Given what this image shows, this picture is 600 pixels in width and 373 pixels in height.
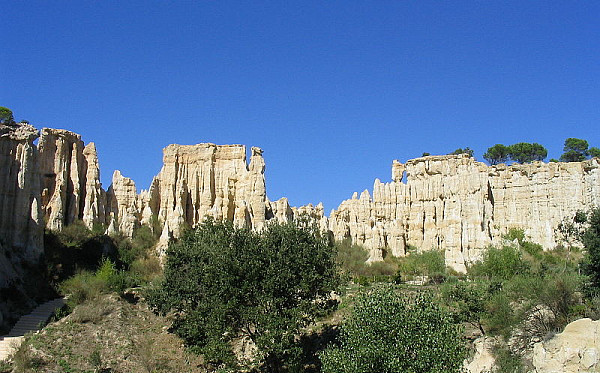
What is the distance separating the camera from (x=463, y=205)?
229 ft

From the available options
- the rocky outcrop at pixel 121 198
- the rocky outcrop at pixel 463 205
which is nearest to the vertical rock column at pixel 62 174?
the rocky outcrop at pixel 121 198

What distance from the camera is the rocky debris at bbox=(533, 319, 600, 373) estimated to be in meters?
24.0

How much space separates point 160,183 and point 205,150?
21.3 feet

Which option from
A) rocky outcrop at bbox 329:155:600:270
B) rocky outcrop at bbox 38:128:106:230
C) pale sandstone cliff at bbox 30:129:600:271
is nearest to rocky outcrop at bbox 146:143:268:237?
pale sandstone cliff at bbox 30:129:600:271

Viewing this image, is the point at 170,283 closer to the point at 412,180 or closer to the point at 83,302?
the point at 83,302

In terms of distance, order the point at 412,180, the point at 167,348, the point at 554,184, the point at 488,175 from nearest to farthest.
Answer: the point at 167,348, the point at 554,184, the point at 488,175, the point at 412,180

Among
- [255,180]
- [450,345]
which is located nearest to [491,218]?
[255,180]

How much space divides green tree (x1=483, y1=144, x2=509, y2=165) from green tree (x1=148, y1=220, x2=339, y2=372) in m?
71.6

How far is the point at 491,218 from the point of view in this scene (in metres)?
69.9

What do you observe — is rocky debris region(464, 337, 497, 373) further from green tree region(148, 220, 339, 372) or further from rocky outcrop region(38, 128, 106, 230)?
rocky outcrop region(38, 128, 106, 230)

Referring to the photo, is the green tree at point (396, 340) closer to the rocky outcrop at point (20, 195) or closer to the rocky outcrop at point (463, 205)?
the rocky outcrop at point (20, 195)

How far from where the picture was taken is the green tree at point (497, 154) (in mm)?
95312

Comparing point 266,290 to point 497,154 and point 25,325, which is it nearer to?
point 25,325

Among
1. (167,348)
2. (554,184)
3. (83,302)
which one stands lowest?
(167,348)
